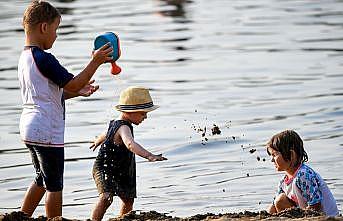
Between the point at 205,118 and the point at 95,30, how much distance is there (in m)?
9.31

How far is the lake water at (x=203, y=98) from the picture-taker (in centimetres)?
1141

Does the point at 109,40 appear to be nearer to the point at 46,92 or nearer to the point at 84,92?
the point at 84,92

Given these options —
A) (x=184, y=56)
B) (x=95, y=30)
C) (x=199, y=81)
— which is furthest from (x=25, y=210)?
(x=95, y=30)

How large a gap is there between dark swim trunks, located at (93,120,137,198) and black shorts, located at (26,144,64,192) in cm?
71

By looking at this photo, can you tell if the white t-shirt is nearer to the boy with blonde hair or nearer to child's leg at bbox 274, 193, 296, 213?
the boy with blonde hair

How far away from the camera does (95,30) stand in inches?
925

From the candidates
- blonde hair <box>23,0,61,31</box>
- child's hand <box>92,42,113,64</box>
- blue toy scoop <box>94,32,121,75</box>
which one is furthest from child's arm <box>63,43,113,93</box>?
blonde hair <box>23,0,61,31</box>

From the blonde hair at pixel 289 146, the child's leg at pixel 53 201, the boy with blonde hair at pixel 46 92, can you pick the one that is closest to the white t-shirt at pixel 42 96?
the boy with blonde hair at pixel 46 92

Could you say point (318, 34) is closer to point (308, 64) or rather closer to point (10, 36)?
point (308, 64)

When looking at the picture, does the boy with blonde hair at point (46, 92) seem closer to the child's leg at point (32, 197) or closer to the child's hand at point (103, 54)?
the child's hand at point (103, 54)

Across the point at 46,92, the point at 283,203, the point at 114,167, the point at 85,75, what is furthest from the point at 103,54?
the point at 283,203

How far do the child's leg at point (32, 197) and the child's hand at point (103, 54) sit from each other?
1.14m

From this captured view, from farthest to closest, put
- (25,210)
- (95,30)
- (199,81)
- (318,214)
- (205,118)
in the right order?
(95,30), (199,81), (205,118), (25,210), (318,214)

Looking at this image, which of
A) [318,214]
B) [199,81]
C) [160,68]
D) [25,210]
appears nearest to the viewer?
[318,214]
